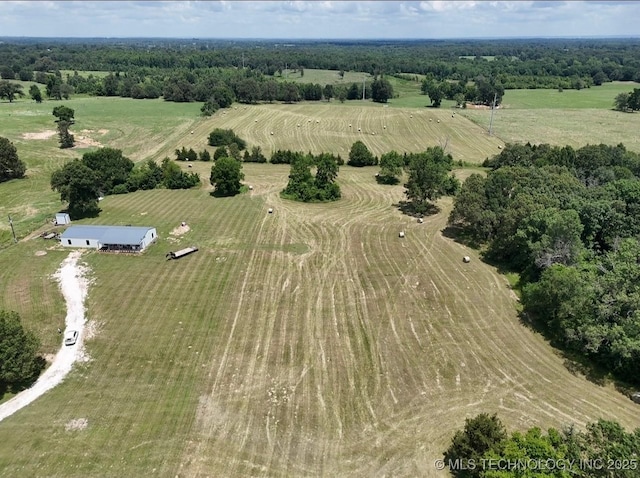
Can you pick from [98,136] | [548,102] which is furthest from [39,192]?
[548,102]

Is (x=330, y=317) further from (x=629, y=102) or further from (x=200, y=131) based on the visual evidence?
(x=629, y=102)

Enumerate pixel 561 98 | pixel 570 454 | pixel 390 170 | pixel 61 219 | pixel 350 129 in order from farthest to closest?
pixel 561 98 < pixel 350 129 < pixel 390 170 < pixel 61 219 < pixel 570 454

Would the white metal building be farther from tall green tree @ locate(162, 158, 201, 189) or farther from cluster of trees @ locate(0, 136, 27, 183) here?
cluster of trees @ locate(0, 136, 27, 183)

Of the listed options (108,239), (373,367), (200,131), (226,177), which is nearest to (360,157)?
(226,177)

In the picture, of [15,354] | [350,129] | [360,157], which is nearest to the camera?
[15,354]

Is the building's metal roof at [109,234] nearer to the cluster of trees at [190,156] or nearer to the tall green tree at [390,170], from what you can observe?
the cluster of trees at [190,156]

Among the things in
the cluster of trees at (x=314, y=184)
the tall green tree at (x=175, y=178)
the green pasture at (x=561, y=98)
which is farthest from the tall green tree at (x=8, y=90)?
the green pasture at (x=561, y=98)
